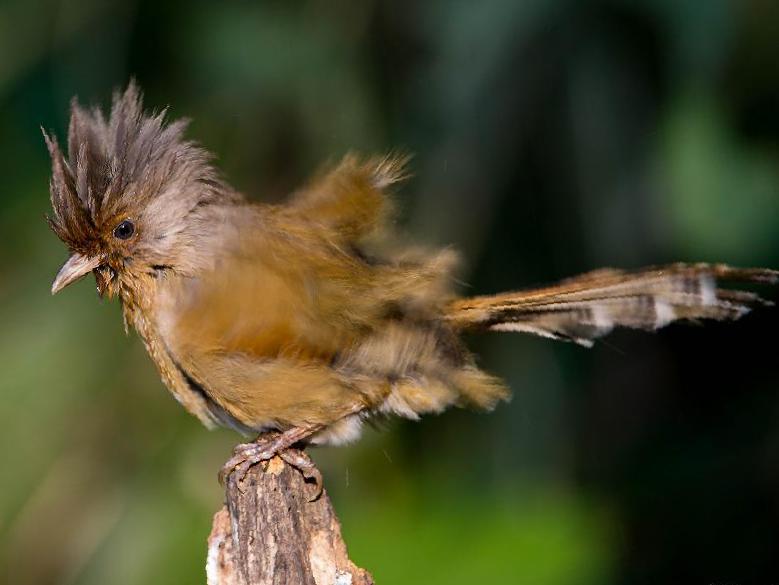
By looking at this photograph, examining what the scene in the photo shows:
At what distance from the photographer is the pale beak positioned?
13.5ft

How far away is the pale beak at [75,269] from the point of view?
4.11 meters

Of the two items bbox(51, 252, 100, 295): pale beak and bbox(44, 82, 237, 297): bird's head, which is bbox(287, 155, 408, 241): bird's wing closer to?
bbox(44, 82, 237, 297): bird's head

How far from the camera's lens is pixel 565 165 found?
541 centimetres

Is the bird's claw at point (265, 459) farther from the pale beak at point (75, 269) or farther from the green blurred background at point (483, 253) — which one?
the green blurred background at point (483, 253)

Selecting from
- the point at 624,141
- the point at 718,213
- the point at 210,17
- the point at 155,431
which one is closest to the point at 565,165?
the point at 624,141

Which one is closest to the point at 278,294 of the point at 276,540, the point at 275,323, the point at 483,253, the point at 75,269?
the point at 275,323

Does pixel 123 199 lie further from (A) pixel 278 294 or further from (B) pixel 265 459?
(B) pixel 265 459

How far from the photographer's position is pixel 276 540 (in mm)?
3605

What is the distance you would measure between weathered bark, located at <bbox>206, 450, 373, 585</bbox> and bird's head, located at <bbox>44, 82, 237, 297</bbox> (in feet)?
2.51

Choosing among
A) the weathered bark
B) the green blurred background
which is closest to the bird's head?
the weathered bark

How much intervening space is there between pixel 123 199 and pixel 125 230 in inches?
3.6

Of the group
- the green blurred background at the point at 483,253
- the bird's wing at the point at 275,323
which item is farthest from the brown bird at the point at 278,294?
the green blurred background at the point at 483,253

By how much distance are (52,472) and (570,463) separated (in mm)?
2080

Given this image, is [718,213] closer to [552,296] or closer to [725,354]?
[725,354]
